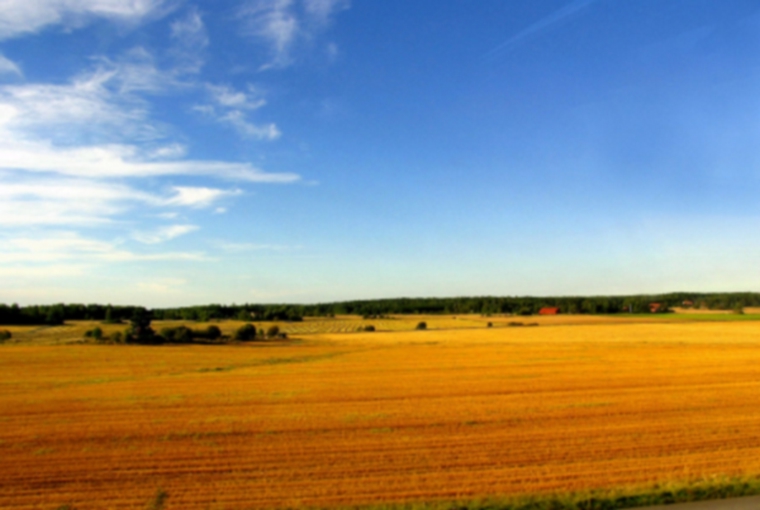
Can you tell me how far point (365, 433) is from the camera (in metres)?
17.8

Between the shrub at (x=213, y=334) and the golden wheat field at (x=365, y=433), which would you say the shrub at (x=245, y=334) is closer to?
the shrub at (x=213, y=334)

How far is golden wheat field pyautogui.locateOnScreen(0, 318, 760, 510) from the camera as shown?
12.8 meters

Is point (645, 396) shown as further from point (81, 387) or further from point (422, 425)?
point (81, 387)

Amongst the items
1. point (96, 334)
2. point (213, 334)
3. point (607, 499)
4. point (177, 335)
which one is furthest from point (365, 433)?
point (96, 334)

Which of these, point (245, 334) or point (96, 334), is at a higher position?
point (96, 334)

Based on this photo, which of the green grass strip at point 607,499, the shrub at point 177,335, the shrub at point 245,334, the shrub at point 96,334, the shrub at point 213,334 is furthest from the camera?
the shrub at point 245,334

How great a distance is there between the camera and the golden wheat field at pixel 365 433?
41.9ft

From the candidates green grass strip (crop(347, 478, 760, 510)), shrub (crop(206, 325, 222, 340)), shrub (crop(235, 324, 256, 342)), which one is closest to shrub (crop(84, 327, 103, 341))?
shrub (crop(206, 325, 222, 340))

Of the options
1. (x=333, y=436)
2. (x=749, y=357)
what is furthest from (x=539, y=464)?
(x=749, y=357)

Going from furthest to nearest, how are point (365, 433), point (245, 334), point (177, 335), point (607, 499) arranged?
point (245, 334)
point (177, 335)
point (365, 433)
point (607, 499)

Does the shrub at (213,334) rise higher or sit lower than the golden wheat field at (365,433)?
higher

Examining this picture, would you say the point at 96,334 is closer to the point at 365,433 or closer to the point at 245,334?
the point at 245,334

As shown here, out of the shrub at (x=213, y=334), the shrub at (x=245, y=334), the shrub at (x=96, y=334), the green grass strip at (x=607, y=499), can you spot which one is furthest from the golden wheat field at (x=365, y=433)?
the shrub at (x=245, y=334)

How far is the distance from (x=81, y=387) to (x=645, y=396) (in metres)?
29.9
